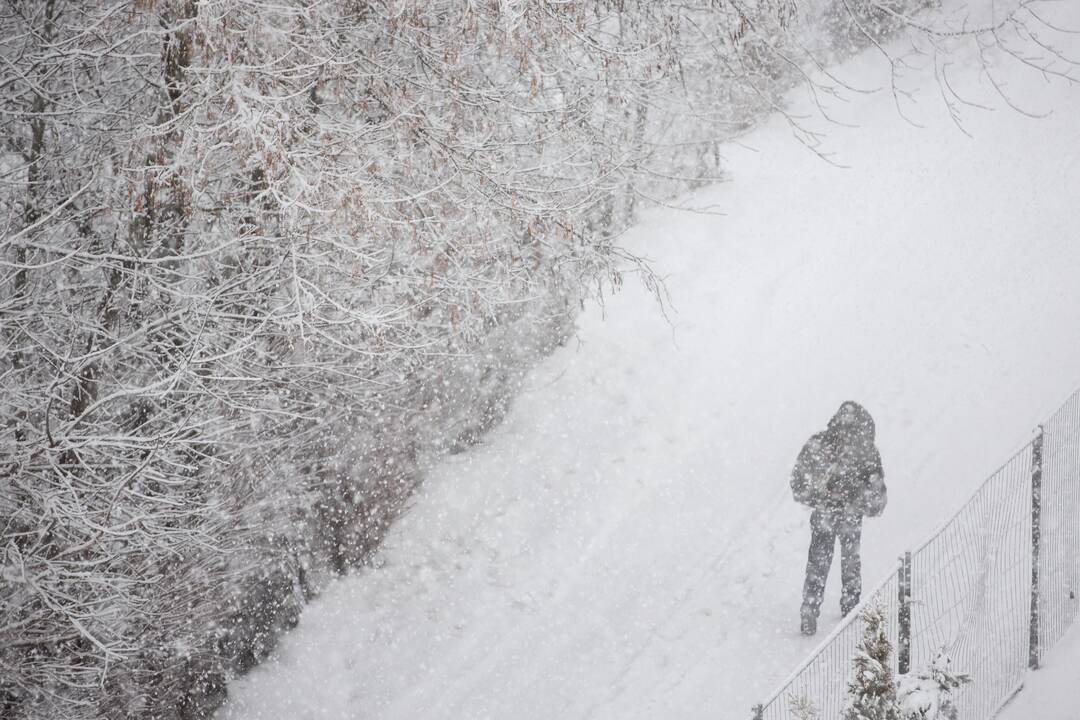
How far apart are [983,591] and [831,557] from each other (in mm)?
1706

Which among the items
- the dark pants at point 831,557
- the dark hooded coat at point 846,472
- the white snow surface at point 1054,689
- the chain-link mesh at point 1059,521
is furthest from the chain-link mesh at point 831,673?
the dark hooded coat at point 846,472

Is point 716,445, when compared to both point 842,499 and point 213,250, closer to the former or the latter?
point 842,499

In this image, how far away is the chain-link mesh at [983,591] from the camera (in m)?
5.47

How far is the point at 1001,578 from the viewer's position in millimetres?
5766

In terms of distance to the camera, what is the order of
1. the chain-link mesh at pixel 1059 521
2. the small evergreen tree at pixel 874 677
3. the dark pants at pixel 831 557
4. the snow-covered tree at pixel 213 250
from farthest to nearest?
the dark pants at pixel 831 557, the chain-link mesh at pixel 1059 521, the snow-covered tree at pixel 213 250, the small evergreen tree at pixel 874 677

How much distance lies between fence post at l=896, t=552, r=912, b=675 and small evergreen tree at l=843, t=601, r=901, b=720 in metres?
0.80

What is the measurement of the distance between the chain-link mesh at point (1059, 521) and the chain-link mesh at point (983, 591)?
0.38 feet

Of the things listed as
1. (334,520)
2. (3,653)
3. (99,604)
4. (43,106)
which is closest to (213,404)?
(99,604)

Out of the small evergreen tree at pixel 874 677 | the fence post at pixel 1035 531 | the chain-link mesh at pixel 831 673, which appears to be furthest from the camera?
the fence post at pixel 1035 531

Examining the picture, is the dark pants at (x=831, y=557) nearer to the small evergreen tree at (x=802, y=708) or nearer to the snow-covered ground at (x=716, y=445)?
the snow-covered ground at (x=716, y=445)

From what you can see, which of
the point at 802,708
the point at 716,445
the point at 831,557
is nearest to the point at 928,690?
the point at 802,708

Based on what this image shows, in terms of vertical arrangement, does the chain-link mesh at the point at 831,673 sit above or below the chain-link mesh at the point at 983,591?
below

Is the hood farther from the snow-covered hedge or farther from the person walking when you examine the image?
the snow-covered hedge

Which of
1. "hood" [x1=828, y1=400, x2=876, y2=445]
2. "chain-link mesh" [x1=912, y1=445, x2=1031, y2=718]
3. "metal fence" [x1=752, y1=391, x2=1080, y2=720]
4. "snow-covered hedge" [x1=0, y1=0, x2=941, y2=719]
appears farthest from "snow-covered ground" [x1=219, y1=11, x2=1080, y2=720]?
"snow-covered hedge" [x1=0, y1=0, x2=941, y2=719]
